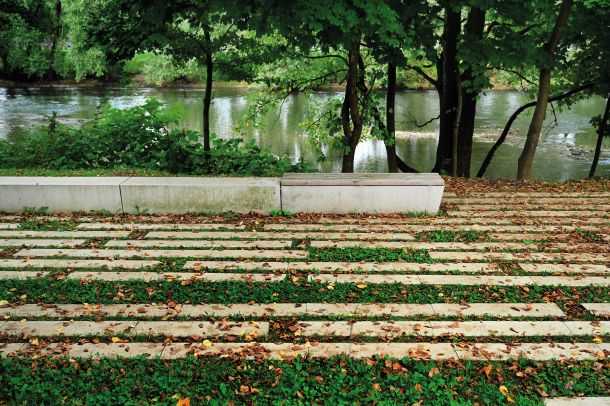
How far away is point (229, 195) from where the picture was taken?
258 inches

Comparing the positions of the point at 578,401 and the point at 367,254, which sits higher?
the point at 367,254

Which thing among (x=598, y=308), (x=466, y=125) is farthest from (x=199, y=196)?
(x=466, y=125)

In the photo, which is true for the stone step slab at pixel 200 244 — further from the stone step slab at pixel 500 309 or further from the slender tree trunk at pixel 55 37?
the slender tree trunk at pixel 55 37

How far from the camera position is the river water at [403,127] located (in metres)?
18.4

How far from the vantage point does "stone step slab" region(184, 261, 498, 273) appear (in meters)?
4.93

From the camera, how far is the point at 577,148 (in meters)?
20.9

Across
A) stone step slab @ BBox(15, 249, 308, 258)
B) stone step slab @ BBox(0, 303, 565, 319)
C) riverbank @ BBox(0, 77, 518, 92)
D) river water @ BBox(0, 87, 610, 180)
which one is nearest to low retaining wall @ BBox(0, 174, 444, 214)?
stone step slab @ BBox(15, 249, 308, 258)

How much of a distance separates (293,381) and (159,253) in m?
2.56

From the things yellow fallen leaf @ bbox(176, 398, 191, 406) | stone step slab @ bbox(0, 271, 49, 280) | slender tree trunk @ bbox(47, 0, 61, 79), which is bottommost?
yellow fallen leaf @ bbox(176, 398, 191, 406)

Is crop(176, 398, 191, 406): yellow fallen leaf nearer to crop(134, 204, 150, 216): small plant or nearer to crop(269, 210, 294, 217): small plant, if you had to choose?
crop(269, 210, 294, 217): small plant

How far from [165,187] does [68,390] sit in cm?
355

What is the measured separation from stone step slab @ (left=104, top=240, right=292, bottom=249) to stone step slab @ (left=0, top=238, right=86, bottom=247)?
1.25ft

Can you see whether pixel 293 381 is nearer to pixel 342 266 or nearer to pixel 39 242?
pixel 342 266

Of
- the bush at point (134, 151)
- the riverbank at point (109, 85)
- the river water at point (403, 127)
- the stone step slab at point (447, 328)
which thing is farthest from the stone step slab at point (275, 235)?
the riverbank at point (109, 85)
